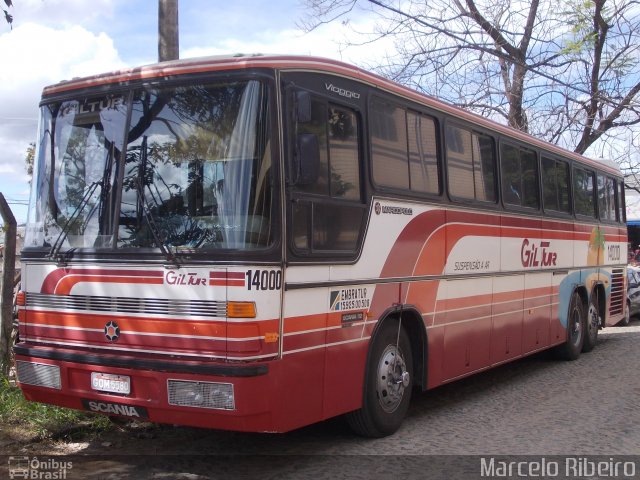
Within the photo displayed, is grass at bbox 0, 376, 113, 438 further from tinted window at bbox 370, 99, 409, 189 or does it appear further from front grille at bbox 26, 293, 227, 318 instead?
tinted window at bbox 370, 99, 409, 189

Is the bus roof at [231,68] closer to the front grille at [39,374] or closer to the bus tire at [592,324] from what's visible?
the front grille at [39,374]

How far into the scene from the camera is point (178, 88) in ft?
17.7

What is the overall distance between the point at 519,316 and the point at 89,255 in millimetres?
5959

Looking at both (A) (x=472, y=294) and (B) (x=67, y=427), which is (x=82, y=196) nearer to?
(B) (x=67, y=427)

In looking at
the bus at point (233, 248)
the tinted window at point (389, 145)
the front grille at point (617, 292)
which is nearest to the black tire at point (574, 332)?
the front grille at point (617, 292)

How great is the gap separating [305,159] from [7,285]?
157 inches

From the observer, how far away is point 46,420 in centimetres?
644

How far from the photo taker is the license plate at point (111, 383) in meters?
5.25

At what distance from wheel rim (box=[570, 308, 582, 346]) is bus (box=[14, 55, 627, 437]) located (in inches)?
205

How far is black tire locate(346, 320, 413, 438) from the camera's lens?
6.24 metres

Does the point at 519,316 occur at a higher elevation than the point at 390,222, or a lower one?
lower

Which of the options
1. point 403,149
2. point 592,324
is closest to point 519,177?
point 403,149

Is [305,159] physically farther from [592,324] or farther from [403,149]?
[592,324]

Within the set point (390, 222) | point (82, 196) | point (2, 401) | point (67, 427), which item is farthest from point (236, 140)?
point (2, 401)
